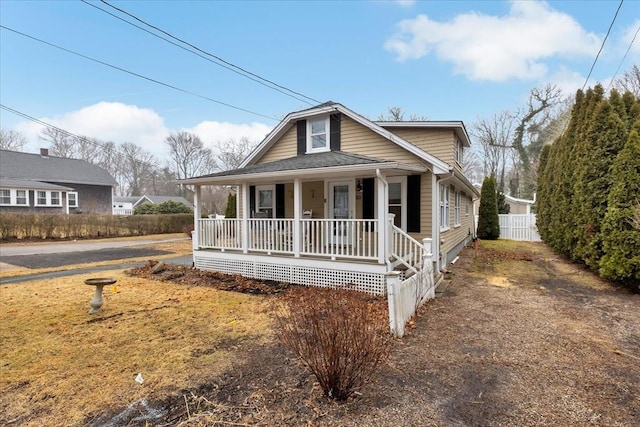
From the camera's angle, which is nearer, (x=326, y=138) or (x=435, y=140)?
(x=435, y=140)

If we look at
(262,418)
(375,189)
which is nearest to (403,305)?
(262,418)

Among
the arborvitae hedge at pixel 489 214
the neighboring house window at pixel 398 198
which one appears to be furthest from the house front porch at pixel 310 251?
the arborvitae hedge at pixel 489 214

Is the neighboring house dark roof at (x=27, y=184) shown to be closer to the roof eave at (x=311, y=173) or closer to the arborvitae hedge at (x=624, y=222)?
the roof eave at (x=311, y=173)

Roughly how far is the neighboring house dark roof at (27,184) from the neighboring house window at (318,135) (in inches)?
1120

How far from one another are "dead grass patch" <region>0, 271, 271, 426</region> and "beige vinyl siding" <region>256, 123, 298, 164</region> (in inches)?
209

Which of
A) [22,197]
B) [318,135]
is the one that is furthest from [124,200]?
[318,135]

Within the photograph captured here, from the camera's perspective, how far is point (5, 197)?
26266 mm

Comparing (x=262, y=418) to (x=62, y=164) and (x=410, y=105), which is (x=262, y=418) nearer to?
(x=410, y=105)

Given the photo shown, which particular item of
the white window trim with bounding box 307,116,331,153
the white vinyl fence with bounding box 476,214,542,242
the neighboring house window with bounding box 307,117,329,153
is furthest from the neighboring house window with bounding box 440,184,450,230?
the white vinyl fence with bounding box 476,214,542,242

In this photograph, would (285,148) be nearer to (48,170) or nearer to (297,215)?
(297,215)

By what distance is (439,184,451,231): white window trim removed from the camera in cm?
998

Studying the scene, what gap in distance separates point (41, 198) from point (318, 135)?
96.6 feet

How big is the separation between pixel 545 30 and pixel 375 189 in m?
9.33

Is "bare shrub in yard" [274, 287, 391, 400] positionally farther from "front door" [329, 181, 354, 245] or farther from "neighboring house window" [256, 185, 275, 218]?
"neighboring house window" [256, 185, 275, 218]
